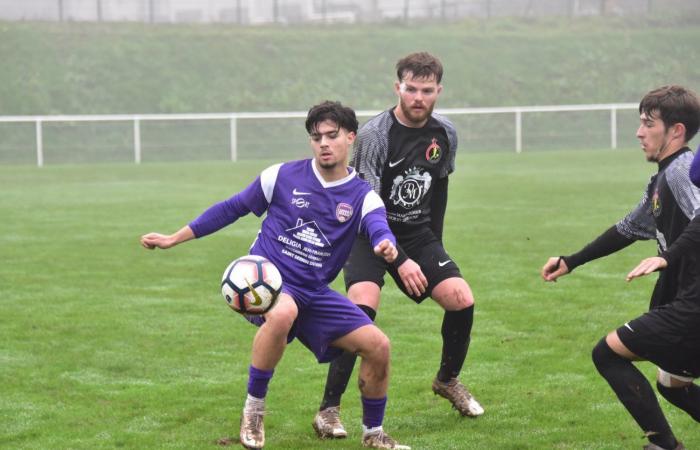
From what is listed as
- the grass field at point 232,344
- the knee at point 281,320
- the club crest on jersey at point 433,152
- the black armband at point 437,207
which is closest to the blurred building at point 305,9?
the grass field at point 232,344

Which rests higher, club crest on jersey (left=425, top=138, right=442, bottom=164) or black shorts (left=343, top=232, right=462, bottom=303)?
club crest on jersey (left=425, top=138, right=442, bottom=164)

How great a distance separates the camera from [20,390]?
754 cm

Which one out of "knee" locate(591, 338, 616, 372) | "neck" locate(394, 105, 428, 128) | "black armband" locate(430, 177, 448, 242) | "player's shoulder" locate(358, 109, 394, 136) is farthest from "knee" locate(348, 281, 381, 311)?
"knee" locate(591, 338, 616, 372)

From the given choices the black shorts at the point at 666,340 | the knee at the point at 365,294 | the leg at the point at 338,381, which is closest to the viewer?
the black shorts at the point at 666,340

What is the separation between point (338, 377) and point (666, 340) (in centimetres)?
199

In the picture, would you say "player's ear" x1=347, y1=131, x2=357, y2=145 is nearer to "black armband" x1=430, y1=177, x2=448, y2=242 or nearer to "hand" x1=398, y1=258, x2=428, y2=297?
"hand" x1=398, y1=258, x2=428, y2=297

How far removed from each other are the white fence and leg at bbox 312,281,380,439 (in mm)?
27233

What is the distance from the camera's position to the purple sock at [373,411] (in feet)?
20.1

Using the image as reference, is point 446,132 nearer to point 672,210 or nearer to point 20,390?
point 672,210

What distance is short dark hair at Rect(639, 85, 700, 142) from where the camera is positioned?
5.58 metres

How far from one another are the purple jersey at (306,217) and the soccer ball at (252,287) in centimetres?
22

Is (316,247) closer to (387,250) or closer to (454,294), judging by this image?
(387,250)

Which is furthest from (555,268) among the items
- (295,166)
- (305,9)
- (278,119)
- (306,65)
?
(305,9)

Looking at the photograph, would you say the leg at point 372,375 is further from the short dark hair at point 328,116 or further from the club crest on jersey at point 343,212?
the short dark hair at point 328,116
